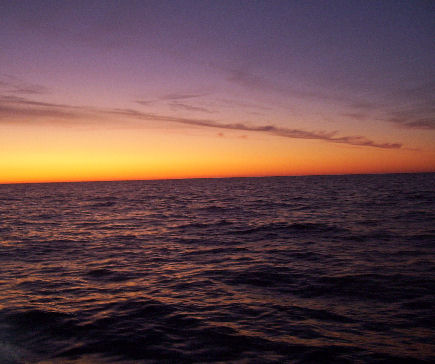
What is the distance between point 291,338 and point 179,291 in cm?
418

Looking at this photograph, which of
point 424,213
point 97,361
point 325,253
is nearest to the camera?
point 97,361

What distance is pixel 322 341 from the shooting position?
6.66 meters

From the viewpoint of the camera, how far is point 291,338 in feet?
22.4

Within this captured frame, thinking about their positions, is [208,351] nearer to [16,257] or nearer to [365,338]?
[365,338]

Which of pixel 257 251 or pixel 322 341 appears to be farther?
pixel 257 251

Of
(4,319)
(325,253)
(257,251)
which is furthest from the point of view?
(257,251)

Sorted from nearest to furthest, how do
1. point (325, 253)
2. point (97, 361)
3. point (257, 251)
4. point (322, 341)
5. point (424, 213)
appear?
point (97, 361)
point (322, 341)
point (325, 253)
point (257, 251)
point (424, 213)

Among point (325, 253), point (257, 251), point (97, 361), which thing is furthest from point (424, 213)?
point (97, 361)

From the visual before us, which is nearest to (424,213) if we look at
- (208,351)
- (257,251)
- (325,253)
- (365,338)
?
Answer: (325,253)

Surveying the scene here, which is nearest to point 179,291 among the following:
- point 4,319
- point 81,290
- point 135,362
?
point 81,290

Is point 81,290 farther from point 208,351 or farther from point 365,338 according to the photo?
point 365,338

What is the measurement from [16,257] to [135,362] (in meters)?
11.7

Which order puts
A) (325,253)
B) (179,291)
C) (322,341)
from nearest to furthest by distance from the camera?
(322,341) < (179,291) < (325,253)

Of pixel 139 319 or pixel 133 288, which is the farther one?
pixel 133 288
